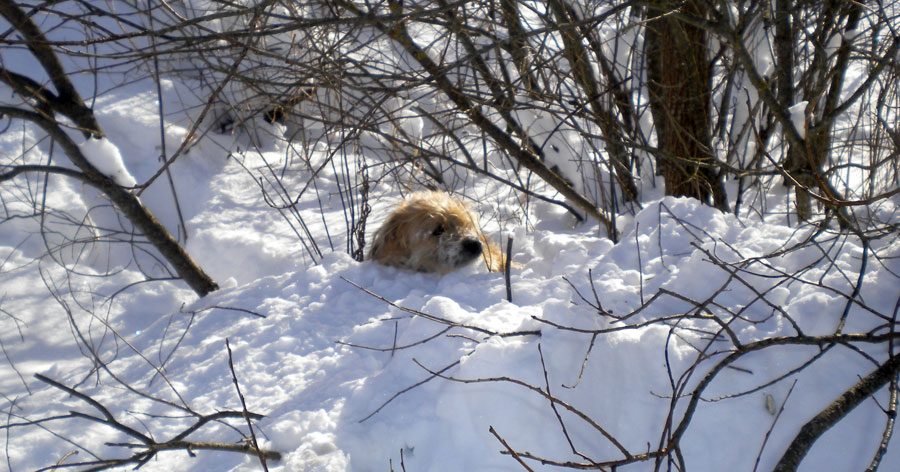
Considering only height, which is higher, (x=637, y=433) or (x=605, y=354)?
(x=605, y=354)

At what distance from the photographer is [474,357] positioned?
240 centimetres

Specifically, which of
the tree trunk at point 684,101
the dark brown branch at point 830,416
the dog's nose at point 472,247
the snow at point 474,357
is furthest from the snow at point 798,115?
the dog's nose at point 472,247

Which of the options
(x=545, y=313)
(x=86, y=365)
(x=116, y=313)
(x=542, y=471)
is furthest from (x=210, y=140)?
(x=542, y=471)

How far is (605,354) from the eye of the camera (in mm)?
2264

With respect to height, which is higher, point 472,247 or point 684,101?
point 684,101

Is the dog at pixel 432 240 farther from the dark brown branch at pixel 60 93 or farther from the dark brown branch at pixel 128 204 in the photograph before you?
the dark brown branch at pixel 60 93

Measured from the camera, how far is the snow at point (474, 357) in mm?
2043

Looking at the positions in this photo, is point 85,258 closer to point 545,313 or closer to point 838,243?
point 545,313

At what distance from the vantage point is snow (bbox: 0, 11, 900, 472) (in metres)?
2.04

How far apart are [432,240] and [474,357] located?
1964mm

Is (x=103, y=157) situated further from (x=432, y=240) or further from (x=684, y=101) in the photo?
(x=684, y=101)

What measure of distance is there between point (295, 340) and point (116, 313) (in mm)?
1866

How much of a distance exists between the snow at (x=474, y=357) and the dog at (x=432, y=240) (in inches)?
9.0

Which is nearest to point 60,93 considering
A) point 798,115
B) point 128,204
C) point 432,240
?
point 128,204
